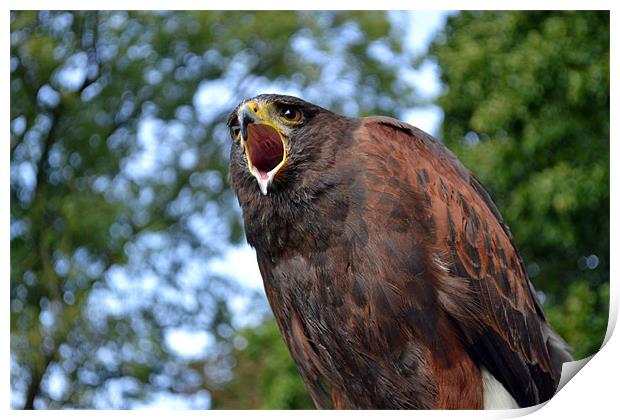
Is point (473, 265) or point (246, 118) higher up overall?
point (246, 118)

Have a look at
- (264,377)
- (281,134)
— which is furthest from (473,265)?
(264,377)

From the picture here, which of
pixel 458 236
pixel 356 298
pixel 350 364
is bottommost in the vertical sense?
pixel 350 364

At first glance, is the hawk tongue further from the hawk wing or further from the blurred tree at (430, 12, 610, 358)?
the blurred tree at (430, 12, 610, 358)

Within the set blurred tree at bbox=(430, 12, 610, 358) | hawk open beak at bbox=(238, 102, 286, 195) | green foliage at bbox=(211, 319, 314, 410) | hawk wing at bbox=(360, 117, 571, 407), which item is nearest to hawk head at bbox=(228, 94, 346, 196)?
hawk open beak at bbox=(238, 102, 286, 195)

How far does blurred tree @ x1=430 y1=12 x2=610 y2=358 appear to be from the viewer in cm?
339

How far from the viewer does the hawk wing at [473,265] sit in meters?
2.15

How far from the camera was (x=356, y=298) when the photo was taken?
209 centimetres

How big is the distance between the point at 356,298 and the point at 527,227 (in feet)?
6.14

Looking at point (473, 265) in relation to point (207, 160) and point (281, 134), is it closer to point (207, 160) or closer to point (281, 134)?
point (281, 134)

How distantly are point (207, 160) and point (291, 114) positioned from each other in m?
3.24

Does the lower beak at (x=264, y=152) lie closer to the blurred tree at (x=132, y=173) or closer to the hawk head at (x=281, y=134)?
the hawk head at (x=281, y=134)

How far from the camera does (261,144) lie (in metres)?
2.22
